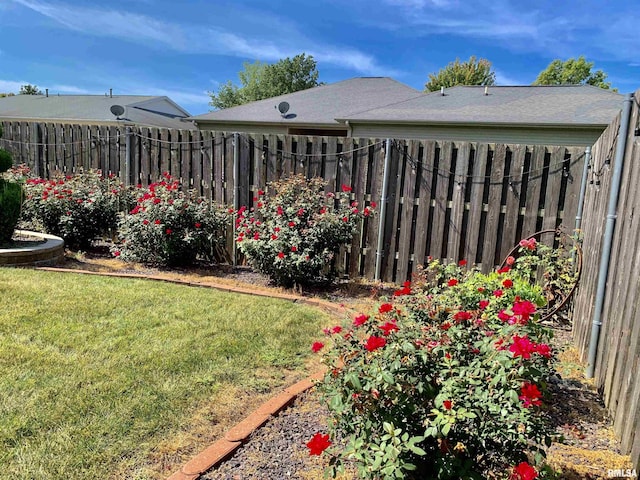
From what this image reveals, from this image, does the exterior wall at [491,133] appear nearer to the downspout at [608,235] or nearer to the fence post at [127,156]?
the fence post at [127,156]

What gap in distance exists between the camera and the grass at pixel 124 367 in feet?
6.48

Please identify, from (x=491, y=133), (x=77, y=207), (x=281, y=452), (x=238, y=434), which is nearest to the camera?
(x=281, y=452)

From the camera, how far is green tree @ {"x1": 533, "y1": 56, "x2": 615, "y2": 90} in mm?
30688

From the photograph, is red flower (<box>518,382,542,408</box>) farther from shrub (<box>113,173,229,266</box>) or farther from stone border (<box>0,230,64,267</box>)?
Answer: stone border (<box>0,230,64,267</box>)

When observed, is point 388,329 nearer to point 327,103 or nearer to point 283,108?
point 283,108

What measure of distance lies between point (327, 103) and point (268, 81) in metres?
20.6

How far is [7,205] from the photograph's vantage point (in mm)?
5207

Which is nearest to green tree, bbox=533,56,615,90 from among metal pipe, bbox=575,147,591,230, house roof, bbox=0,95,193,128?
house roof, bbox=0,95,193,128

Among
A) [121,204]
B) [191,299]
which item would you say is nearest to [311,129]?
[121,204]

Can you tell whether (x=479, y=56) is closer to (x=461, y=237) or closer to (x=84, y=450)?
(x=461, y=237)

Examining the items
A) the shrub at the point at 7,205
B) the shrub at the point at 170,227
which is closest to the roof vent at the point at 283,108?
the shrub at the point at 170,227

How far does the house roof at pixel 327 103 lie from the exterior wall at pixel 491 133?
140 centimetres

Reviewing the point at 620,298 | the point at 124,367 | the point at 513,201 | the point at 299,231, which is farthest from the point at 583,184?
the point at 124,367

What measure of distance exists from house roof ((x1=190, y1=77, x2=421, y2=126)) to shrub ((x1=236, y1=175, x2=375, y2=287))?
7563 millimetres
